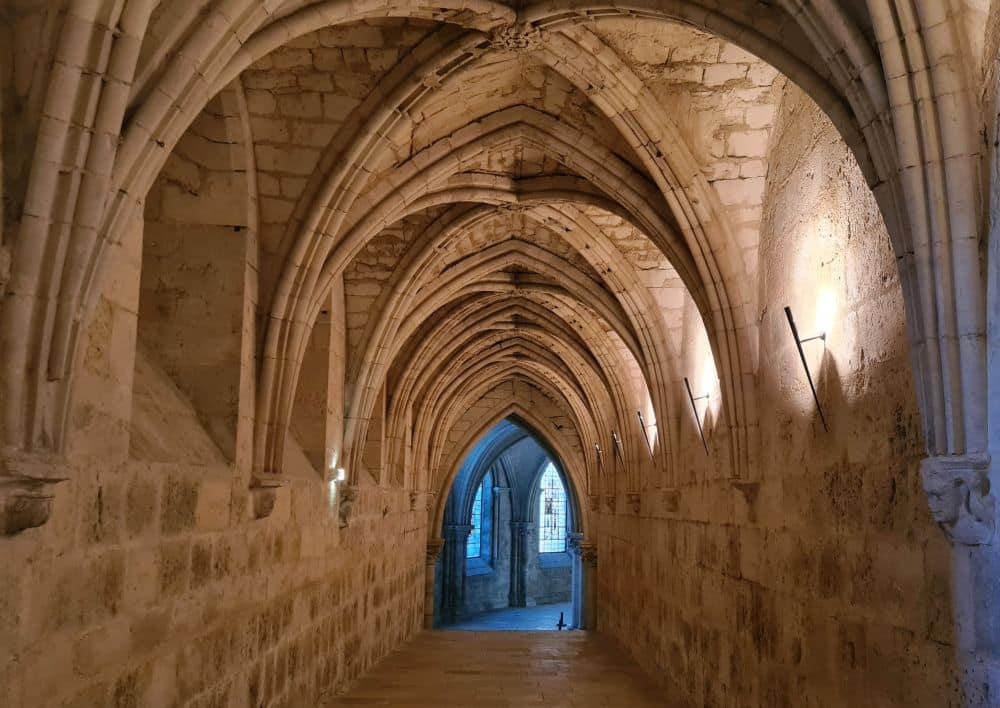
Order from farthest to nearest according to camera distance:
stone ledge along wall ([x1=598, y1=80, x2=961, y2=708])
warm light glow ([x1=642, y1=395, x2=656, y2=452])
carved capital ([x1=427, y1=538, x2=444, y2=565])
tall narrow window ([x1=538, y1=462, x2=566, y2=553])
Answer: tall narrow window ([x1=538, y1=462, x2=566, y2=553]) → carved capital ([x1=427, y1=538, x2=444, y2=565]) → warm light glow ([x1=642, y1=395, x2=656, y2=452]) → stone ledge along wall ([x1=598, y1=80, x2=961, y2=708])

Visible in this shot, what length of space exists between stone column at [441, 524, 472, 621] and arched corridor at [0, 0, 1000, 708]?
37.7 ft

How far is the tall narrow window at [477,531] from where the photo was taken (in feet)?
84.9

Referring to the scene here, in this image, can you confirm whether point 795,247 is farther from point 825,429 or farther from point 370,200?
point 370,200

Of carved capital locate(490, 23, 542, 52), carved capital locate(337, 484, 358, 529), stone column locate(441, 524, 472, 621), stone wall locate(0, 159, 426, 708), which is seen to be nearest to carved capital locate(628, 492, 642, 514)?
carved capital locate(337, 484, 358, 529)

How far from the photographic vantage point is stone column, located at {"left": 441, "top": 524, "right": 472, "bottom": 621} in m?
22.3

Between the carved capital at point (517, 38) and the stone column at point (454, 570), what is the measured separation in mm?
18235

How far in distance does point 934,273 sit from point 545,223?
5782 mm

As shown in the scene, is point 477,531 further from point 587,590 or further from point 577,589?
point 587,590

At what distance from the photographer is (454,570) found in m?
22.6

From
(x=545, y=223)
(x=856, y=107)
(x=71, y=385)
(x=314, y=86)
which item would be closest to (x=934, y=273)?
(x=856, y=107)

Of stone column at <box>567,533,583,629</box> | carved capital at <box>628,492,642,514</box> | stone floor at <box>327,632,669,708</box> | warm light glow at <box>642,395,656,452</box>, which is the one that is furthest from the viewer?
stone column at <box>567,533,583,629</box>

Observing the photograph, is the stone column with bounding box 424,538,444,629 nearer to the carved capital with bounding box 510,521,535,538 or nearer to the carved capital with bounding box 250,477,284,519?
the carved capital with bounding box 510,521,535,538

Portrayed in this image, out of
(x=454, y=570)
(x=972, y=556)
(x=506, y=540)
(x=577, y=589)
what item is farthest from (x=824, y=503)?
(x=506, y=540)

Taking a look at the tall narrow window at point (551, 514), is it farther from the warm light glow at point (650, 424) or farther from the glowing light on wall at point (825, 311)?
the glowing light on wall at point (825, 311)
